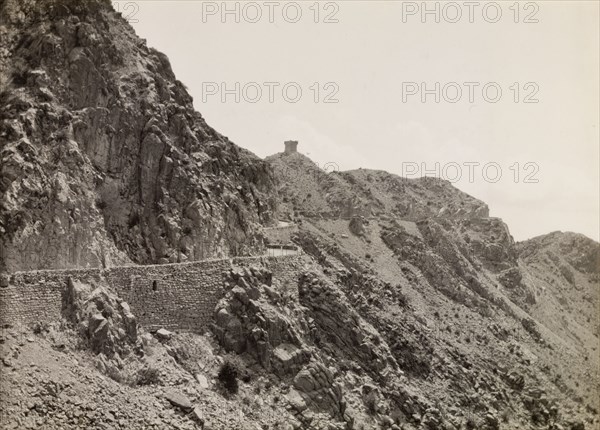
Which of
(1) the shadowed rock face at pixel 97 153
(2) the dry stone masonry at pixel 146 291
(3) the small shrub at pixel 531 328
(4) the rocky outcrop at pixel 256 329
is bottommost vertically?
(3) the small shrub at pixel 531 328

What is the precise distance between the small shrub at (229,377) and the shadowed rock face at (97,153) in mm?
9629

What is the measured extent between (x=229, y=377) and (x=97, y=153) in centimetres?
1817

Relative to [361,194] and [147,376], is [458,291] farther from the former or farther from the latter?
[147,376]

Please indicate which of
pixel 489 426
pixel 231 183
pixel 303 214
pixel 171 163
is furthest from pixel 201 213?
pixel 303 214

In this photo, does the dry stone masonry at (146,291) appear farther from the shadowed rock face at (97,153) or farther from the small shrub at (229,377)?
the shadowed rock face at (97,153)

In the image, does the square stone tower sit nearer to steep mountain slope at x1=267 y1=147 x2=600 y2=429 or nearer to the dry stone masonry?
steep mountain slope at x1=267 y1=147 x2=600 y2=429

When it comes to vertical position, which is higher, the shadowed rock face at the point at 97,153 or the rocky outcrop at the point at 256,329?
the shadowed rock face at the point at 97,153

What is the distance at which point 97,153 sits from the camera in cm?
4212

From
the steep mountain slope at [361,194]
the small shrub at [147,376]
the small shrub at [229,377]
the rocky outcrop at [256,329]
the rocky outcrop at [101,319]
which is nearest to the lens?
the rocky outcrop at [101,319]

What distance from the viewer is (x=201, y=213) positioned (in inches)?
1758

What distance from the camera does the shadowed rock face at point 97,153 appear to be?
120 ft

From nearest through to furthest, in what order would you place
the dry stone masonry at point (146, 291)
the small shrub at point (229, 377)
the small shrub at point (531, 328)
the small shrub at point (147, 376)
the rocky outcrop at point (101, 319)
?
the dry stone masonry at point (146, 291), the rocky outcrop at point (101, 319), the small shrub at point (147, 376), the small shrub at point (229, 377), the small shrub at point (531, 328)

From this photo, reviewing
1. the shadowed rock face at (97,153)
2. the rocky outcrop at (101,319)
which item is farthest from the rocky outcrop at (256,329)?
the rocky outcrop at (101,319)

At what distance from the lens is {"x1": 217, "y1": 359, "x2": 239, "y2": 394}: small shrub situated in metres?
35.2
